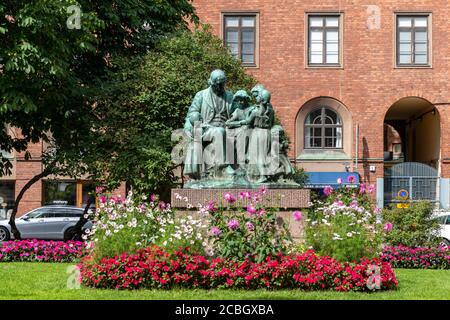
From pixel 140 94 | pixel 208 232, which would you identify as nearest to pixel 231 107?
pixel 208 232

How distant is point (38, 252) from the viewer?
16.0m

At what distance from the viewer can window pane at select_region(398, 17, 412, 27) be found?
32469mm

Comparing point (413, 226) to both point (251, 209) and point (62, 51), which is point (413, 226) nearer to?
point (251, 209)

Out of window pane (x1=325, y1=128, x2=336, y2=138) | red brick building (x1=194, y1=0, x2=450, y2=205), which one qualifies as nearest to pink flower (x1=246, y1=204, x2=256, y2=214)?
red brick building (x1=194, y1=0, x2=450, y2=205)

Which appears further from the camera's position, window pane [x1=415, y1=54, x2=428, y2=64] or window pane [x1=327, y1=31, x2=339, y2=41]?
window pane [x1=327, y1=31, x2=339, y2=41]

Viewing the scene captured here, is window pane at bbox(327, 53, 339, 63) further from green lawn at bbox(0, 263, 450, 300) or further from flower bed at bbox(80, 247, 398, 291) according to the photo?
flower bed at bbox(80, 247, 398, 291)

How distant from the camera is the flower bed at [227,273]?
10.2m

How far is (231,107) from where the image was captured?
43.0 feet

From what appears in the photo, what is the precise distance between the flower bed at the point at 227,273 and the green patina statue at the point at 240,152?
2.11 meters

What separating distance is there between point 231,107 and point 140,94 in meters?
7.16

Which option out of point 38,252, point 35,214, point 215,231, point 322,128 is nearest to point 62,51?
point 38,252

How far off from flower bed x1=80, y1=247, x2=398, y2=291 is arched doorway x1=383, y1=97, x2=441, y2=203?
20416mm

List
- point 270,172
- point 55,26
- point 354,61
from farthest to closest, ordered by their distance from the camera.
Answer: point 354,61, point 55,26, point 270,172

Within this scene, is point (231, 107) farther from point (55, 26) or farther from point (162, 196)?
point (162, 196)
